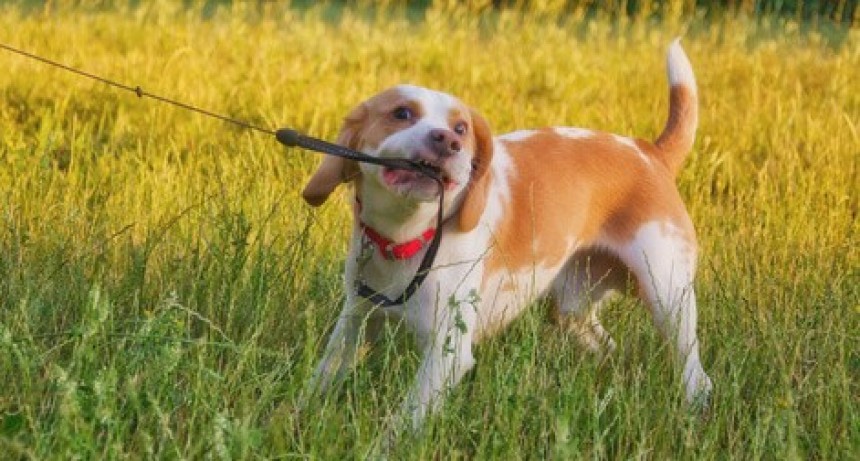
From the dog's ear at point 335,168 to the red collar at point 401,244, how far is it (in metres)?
0.16

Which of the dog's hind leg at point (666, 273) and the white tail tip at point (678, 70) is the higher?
the white tail tip at point (678, 70)

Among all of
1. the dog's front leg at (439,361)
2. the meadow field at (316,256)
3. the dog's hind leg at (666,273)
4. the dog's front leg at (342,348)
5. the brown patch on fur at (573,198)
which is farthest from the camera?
the dog's hind leg at (666,273)

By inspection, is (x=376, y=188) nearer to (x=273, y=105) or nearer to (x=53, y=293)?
(x=53, y=293)

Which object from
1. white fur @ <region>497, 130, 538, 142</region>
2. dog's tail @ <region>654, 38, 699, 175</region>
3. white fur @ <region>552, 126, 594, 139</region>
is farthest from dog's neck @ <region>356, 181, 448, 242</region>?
dog's tail @ <region>654, 38, 699, 175</region>

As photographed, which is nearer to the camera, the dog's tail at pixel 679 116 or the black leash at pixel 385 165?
the black leash at pixel 385 165

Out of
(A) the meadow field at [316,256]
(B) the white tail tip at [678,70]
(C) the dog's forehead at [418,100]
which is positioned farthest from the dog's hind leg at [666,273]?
(C) the dog's forehead at [418,100]

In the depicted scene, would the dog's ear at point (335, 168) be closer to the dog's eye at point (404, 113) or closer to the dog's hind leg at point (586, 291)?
the dog's eye at point (404, 113)

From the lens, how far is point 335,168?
3.82m

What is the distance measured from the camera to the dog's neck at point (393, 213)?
12.4 feet

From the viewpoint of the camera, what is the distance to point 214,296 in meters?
4.32

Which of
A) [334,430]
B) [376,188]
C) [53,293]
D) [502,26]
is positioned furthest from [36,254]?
[502,26]

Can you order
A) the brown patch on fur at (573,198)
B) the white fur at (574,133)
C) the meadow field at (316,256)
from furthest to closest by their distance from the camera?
the white fur at (574,133)
the brown patch on fur at (573,198)
the meadow field at (316,256)

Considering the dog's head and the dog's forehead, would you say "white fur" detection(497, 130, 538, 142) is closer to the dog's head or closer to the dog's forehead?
the dog's head

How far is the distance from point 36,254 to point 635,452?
2.09 metres
